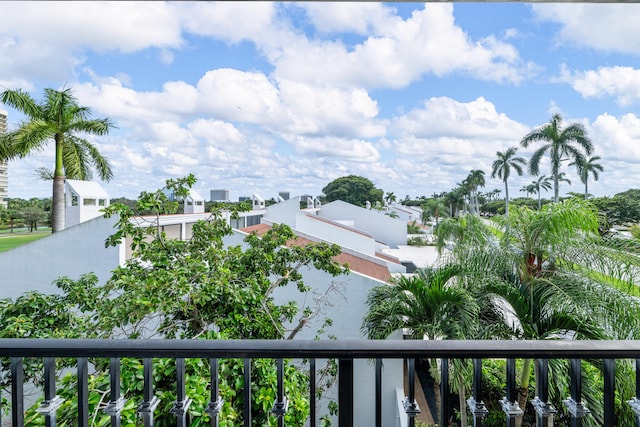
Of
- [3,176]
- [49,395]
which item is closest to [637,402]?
[49,395]

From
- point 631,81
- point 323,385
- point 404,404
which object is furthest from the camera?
point 631,81

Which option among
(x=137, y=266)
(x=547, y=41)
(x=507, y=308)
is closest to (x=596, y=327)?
(x=507, y=308)

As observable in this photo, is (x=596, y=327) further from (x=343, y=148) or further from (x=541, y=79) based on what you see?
(x=343, y=148)

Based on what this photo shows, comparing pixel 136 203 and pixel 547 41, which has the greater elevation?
pixel 547 41

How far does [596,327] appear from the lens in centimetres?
307

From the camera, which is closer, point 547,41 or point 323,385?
point 323,385

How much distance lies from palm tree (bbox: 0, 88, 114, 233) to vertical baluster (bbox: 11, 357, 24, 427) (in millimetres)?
7125

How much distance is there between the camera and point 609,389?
2.85ft

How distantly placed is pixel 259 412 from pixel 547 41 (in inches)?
301

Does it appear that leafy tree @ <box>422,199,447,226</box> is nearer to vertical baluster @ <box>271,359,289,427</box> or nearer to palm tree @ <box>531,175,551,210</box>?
palm tree @ <box>531,175,551,210</box>

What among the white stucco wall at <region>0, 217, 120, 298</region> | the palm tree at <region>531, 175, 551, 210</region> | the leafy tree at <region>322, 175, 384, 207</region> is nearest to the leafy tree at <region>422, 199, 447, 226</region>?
the leafy tree at <region>322, 175, 384, 207</region>

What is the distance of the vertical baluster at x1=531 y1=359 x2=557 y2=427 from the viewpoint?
847 millimetres

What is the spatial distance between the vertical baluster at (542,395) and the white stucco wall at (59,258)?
577 cm

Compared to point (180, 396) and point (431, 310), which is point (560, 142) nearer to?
point (431, 310)
